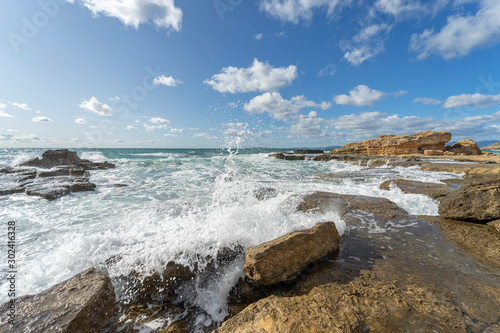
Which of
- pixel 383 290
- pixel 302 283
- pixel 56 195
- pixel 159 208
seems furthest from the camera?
pixel 56 195

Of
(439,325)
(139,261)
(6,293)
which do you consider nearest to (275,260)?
(439,325)

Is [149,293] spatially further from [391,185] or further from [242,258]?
[391,185]

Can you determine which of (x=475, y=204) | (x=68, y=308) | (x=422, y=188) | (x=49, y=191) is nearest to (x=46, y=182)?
(x=49, y=191)

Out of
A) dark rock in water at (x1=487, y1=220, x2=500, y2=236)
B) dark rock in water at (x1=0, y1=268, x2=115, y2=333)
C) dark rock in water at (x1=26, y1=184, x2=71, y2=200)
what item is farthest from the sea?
dark rock in water at (x1=487, y1=220, x2=500, y2=236)

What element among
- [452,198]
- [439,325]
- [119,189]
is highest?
[452,198]

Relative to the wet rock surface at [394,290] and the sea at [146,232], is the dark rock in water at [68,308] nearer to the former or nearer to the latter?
the sea at [146,232]

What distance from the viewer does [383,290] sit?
2.39 meters

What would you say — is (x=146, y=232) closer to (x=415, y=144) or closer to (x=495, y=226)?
(x=495, y=226)

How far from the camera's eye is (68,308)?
2.11m

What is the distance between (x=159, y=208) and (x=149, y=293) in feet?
13.2

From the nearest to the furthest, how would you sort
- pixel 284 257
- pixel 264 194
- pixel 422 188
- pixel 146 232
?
pixel 284 257 → pixel 146 232 → pixel 264 194 → pixel 422 188

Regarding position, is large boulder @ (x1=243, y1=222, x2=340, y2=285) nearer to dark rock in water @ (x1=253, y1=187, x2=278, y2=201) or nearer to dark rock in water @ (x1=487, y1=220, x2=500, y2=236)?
dark rock in water @ (x1=253, y1=187, x2=278, y2=201)

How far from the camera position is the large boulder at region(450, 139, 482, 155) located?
1257 inches

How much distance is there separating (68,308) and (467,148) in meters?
49.4
